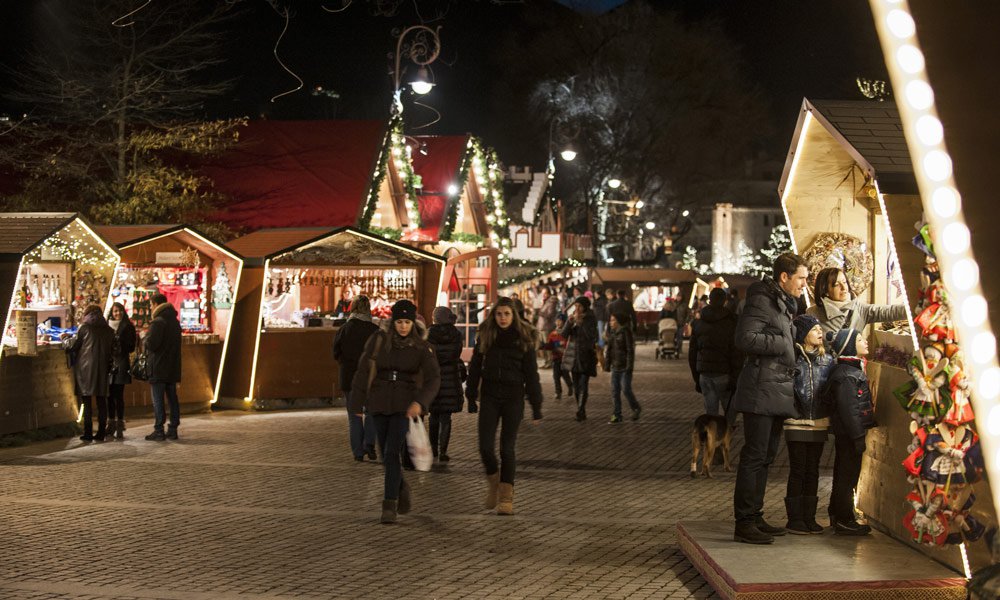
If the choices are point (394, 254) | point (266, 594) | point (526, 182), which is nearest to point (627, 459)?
point (266, 594)

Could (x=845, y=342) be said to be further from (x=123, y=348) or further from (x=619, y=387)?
(x=123, y=348)

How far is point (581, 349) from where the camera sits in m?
17.0

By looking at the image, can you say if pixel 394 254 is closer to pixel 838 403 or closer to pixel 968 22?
pixel 838 403

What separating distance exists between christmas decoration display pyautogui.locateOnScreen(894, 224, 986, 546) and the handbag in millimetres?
10109

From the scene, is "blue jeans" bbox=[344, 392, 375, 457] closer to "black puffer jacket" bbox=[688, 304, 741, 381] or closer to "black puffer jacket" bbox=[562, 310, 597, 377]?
"black puffer jacket" bbox=[688, 304, 741, 381]

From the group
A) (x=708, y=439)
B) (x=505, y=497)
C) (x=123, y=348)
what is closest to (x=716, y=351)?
(x=708, y=439)

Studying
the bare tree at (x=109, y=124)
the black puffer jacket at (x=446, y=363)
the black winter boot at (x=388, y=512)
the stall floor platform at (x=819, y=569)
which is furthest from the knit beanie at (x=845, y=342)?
the bare tree at (x=109, y=124)

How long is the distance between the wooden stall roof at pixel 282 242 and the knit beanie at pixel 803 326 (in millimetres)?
11943

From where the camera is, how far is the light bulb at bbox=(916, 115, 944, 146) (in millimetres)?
3710

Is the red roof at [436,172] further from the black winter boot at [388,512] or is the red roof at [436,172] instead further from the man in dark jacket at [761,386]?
the man in dark jacket at [761,386]

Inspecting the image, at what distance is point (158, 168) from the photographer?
23.1 meters

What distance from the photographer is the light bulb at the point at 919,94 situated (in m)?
3.71

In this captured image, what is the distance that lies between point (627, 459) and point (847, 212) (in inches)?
153

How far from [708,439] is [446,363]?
2704 millimetres
